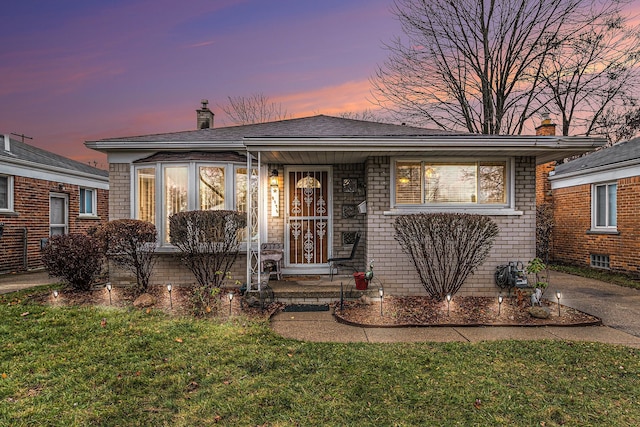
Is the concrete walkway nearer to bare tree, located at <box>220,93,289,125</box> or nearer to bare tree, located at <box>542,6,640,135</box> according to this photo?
bare tree, located at <box>542,6,640,135</box>

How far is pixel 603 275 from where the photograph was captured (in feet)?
30.4

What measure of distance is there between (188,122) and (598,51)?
18.7 metres

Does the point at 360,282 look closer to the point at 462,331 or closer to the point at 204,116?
the point at 462,331

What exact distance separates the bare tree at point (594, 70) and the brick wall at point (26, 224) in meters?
19.7

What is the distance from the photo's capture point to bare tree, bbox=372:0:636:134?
48.4 feet

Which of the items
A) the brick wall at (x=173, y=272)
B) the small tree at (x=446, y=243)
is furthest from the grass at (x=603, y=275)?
the brick wall at (x=173, y=272)

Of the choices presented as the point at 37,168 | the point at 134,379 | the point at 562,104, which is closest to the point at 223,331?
the point at 134,379

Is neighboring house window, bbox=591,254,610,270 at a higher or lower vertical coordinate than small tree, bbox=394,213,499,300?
lower

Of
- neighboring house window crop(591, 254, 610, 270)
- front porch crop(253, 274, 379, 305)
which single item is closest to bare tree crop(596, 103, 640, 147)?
neighboring house window crop(591, 254, 610, 270)

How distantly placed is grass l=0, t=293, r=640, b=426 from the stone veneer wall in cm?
246

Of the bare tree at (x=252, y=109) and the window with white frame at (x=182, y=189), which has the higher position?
the bare tree at (x=252, y=109)

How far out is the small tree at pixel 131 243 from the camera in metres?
6.27

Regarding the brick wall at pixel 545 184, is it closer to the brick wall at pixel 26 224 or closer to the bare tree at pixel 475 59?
the bare tree at pixel 475 59

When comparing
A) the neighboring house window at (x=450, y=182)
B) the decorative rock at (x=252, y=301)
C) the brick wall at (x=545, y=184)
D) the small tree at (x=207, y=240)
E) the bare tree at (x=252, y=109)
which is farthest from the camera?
the bare tree at (x=252, y=109)
